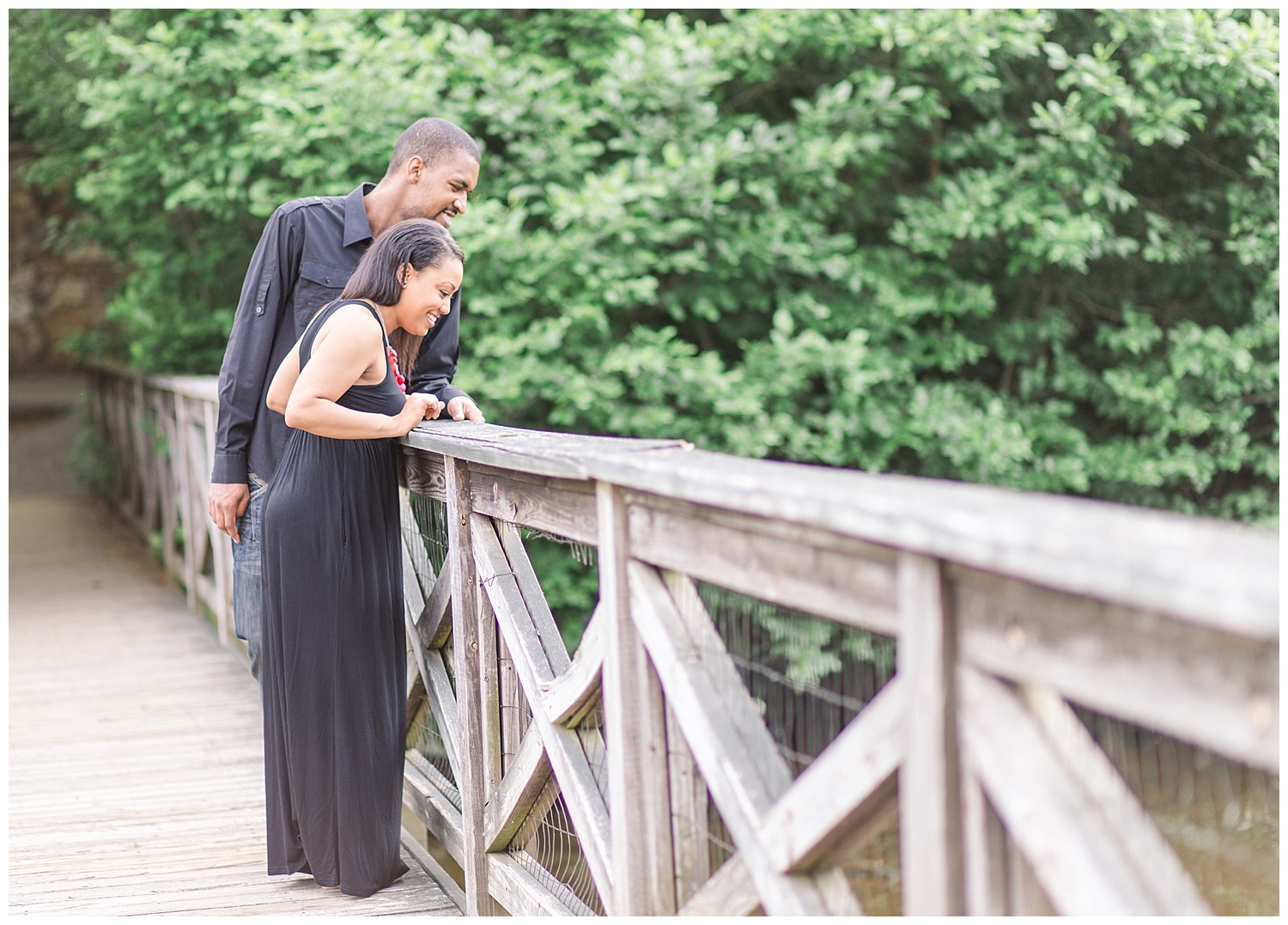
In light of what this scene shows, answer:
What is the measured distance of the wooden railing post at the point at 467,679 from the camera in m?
2.36

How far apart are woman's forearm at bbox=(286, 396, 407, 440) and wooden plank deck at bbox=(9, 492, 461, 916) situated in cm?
100

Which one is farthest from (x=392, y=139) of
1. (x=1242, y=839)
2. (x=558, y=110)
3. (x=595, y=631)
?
(x=1242, y=839)

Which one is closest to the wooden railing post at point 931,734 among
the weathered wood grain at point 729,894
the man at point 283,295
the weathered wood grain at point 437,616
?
the weathered wood grain at point 729,894

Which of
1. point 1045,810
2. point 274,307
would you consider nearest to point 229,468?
point 274,307

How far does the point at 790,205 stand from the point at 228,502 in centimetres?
416

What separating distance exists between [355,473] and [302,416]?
22cm

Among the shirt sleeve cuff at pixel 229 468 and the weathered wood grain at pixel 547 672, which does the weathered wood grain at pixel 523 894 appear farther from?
the shirt sleeve cuff at pixel 229 468

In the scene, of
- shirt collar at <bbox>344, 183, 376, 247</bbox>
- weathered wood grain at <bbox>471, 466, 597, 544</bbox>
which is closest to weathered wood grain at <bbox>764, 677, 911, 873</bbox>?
weathered wood grain at <bbox>471, 466, 597, 544</bbox>

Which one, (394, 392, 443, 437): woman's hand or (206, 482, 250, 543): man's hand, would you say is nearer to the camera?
(394, 392, 443, 437): woman's hand

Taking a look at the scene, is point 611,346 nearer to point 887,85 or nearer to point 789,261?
point 789,261

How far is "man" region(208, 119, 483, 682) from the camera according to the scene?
2.74 metres

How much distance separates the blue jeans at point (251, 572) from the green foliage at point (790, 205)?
8.79 feet

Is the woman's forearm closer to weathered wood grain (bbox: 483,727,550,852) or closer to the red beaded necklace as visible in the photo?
the red beaded necklace

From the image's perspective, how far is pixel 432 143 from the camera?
9.31 feet
